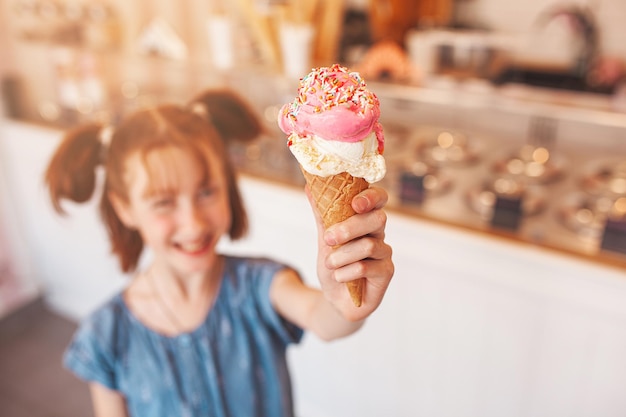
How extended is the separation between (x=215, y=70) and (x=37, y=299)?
1.96 metres

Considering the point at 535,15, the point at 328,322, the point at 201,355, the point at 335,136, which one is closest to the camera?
the point at 335,136

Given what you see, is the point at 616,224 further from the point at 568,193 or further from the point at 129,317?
the point at 129,317

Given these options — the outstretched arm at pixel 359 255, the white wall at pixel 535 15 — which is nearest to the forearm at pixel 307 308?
the outstretched arm at pixel 359 255

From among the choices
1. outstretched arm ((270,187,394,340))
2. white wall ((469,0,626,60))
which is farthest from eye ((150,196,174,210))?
white wall ((469,0,626,60))

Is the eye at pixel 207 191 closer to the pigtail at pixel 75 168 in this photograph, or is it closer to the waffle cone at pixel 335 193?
the pigtail at pixel 75 168

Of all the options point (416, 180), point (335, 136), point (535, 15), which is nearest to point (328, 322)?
point (335, 136)

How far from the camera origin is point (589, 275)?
169cm

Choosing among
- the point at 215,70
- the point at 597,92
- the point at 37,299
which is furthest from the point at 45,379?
the point at 597,92

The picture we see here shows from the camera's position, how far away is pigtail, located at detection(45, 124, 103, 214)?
1383 millimetres

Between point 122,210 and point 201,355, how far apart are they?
384 millimetres

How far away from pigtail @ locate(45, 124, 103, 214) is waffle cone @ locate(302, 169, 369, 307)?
0.77m

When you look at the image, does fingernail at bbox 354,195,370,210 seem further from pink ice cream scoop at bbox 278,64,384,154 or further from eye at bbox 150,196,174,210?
eye at bbox 150,196,174,210

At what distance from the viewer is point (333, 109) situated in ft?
2.45

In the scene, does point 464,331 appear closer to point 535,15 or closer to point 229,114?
point 229,114
